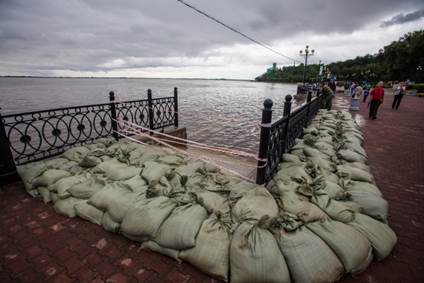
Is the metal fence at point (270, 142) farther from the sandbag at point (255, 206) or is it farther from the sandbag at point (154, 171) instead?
the sandbag at point (154, 171)

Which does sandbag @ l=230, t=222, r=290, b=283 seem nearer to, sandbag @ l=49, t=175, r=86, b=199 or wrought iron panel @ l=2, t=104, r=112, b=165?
sandbag @ l=49, t=175, r=86, b=199

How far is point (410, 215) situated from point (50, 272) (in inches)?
159

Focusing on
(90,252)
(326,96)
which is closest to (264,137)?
(90,252)

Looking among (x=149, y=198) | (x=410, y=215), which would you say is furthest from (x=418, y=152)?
(x=149, y=198)

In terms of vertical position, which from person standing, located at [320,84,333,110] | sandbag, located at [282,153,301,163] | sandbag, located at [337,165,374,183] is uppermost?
person standing, located at [320,84,333,110]

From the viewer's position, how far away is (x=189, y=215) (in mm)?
2072

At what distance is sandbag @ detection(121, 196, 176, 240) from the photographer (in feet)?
6.74

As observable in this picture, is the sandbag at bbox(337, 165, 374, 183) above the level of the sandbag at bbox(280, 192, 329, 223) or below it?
above

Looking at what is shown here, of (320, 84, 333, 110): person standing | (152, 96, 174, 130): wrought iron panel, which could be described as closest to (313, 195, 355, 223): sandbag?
(152, 96, 174, 130): wrought iron panel

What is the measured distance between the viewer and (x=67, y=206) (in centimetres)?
258

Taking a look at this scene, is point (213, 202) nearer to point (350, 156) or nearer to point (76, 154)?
point (76, 154)

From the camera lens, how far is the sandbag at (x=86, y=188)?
2.64 m

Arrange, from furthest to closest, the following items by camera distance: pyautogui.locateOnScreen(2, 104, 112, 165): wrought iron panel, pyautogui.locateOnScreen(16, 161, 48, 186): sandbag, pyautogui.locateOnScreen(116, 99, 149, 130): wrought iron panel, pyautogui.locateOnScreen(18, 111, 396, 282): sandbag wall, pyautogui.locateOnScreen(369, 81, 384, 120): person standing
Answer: pyautogui.locateOnScreen(369, 81, 384, 120): person standing → pyautogui.locateOnScreen(116, 99, 149, 130): wrought iron panel → pyautogui.locateOnScreen(2, 104, 112, 165): wrought iron panel → pyautogui.locateOnScreen(16, 161, 48, 186): sandbag → pyautogui.locateOnScreen(18, 111, 396, 282): sandbag wall

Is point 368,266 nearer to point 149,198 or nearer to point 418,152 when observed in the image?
point 149,198
